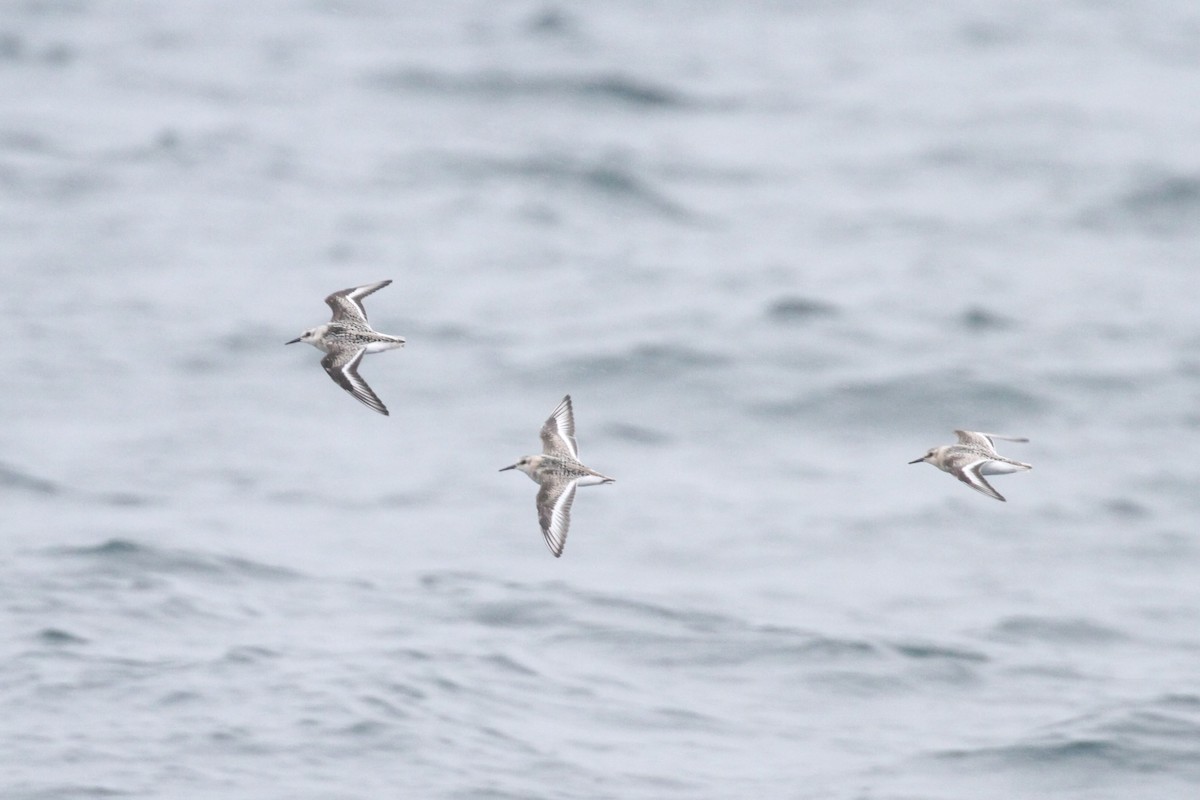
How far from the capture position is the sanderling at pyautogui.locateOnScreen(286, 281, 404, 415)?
42.9ft

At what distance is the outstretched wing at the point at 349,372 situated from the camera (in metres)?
12.8

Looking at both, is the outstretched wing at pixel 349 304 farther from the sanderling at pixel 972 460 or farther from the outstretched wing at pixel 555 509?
the sanderling at pixel 972 460

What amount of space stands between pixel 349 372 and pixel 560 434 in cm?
151

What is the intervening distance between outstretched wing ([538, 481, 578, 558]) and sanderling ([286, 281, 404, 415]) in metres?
1.27

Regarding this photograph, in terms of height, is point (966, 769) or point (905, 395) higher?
point (905, 395)

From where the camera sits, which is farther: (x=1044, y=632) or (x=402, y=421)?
(x=402, y=421)

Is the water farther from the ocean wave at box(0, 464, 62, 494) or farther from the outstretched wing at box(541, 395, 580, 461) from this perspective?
the outstretched wing at box(541, 395, 580, 461)

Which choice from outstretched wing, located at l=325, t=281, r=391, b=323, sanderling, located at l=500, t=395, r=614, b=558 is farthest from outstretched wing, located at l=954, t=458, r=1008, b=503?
outstretched wing, located at l=325, t=281, r=391, b=323

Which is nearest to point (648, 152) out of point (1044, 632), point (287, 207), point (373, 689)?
point (287, 207)

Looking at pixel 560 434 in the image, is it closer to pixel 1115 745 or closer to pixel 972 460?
pixel 972 460

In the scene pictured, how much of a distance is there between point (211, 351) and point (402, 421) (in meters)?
2.52

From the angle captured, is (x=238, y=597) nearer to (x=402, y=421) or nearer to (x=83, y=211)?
(x=402, y=421)

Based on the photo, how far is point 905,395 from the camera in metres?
24.7

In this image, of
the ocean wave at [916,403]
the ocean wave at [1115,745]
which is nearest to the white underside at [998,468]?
the ocean wave at [1115,745]
